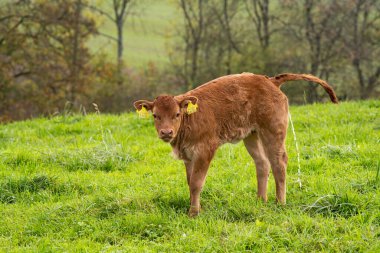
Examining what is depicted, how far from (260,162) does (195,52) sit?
110 ft

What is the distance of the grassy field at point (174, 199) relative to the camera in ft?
19.1

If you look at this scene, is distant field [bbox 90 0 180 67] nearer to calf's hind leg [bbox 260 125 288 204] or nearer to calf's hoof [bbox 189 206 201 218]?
calf's hind leg [bbox 260 125 288 204]

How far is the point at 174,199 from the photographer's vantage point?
724 cm

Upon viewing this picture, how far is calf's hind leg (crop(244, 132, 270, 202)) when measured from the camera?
287 inches

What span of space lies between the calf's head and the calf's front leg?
0.47 metres

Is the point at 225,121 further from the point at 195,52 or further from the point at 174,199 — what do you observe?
the point at 195,52

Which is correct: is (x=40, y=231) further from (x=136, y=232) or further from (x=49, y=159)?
(x=49, y=159)

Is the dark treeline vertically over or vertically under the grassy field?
over

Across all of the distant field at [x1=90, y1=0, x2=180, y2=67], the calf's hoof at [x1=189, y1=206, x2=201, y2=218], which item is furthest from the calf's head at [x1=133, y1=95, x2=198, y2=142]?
the distant field at [x1=90, y1=0, x2=180, y2=67]

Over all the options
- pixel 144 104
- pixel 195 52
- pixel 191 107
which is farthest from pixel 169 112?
pixel 195 52

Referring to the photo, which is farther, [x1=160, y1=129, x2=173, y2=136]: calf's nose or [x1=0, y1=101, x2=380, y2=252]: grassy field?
[x1=160, y1=129, x2=173, y2=136]: calf's nose

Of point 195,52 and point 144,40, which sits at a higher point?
point 144,40

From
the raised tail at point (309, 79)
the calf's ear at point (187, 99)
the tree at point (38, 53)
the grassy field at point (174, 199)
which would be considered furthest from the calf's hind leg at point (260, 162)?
the tree at point (38, 53)

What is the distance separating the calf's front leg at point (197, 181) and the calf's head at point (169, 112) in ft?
1.54
